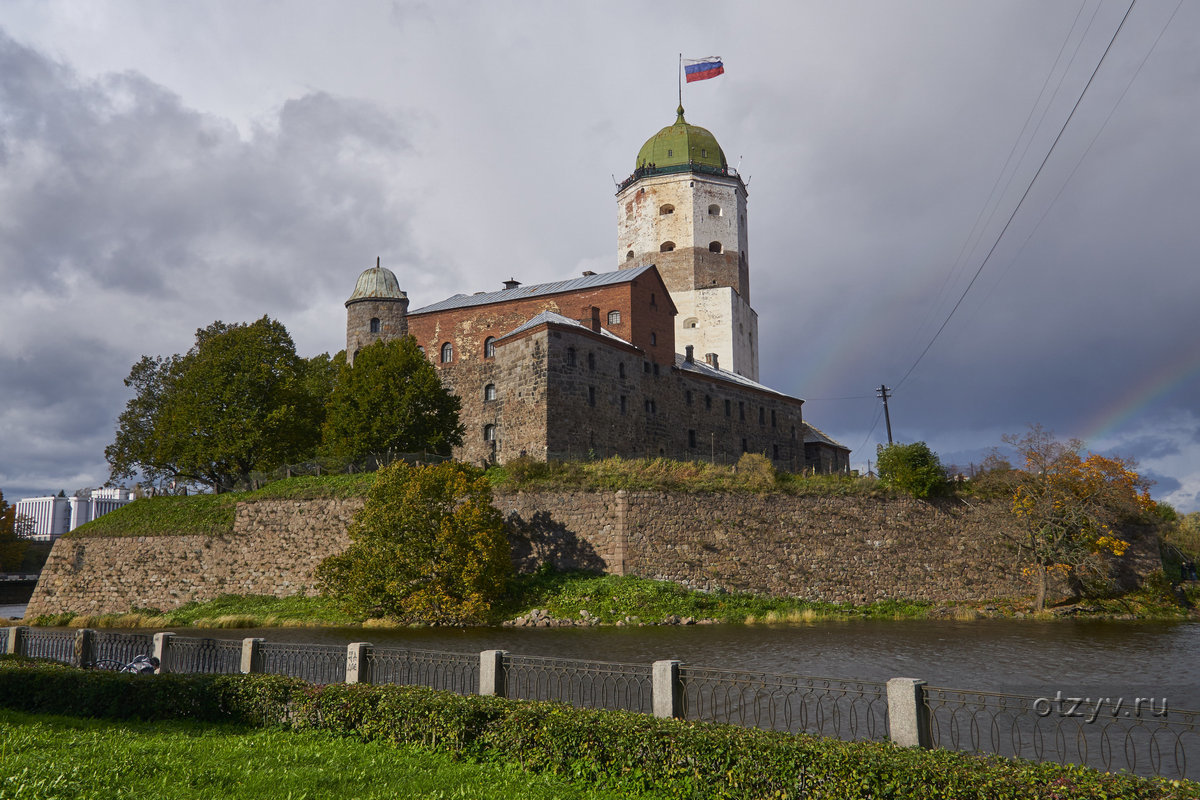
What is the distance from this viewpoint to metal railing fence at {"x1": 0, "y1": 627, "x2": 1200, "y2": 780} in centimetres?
1006

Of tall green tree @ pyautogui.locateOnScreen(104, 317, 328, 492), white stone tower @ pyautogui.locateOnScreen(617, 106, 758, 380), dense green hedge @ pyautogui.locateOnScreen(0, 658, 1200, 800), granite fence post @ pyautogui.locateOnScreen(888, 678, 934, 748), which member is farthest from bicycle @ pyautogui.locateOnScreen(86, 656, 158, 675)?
white stone tower @ pyautogui.locateOnScreen(617, 106, 758, 380)

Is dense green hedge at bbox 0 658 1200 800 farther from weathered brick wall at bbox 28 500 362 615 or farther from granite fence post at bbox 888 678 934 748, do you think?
weathered brick wall at bbox 28 500 362 615

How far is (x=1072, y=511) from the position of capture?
33719mm

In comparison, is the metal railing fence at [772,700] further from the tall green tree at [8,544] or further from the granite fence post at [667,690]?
the tall green tree at [8,544]

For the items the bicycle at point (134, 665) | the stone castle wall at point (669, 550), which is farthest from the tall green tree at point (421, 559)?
the bicycle at point (134, 665)

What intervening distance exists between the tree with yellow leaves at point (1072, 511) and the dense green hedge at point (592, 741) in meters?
30.2

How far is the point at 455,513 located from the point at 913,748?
24088 millimetres

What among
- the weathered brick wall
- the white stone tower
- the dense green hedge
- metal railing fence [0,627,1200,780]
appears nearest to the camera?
the dense green hedge

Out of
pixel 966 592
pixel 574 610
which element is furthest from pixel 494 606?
pixel 966 592

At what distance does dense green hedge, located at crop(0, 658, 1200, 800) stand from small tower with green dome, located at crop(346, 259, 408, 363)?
4192 centimetres

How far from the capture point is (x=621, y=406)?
143ft

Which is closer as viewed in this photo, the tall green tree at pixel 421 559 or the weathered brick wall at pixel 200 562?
the tall green tree at pixel 421 559

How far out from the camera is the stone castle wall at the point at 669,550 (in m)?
33.4

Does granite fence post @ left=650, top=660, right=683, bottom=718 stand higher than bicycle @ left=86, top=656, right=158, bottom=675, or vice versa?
granite fence post @ left=650, top=660, right=683, bottom=718
